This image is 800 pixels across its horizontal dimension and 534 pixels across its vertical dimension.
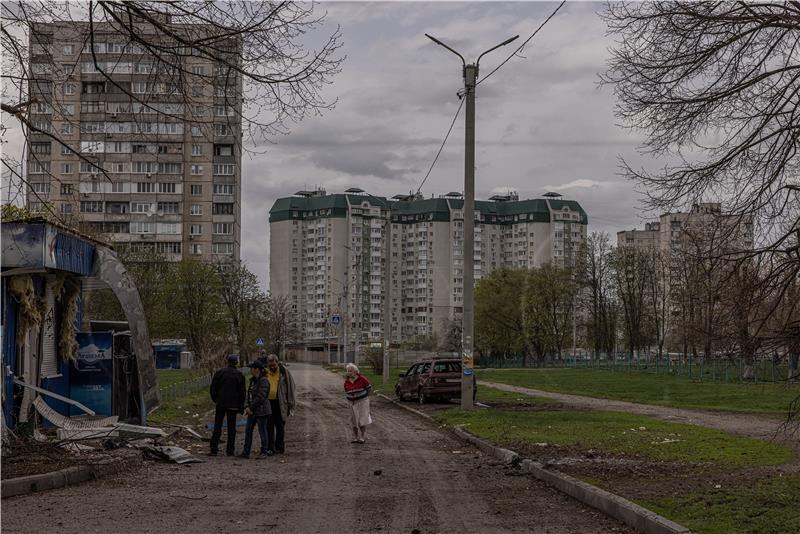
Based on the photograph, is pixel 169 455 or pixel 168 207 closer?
pixel 169 455

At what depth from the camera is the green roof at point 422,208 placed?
15675cm

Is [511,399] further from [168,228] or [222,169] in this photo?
[222,169]

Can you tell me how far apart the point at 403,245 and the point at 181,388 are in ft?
414

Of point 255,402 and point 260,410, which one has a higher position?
point 255,402

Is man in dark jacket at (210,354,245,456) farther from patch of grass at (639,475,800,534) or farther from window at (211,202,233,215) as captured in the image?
window at (211,202,233,215)

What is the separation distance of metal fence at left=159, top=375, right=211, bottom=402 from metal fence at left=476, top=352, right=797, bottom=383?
17.8 metres

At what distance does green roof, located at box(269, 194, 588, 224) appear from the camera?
156750 mm

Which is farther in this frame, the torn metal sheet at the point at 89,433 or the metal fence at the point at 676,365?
the torn metal sheet at the point at 89,433

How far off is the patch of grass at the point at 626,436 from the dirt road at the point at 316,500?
8.22ft

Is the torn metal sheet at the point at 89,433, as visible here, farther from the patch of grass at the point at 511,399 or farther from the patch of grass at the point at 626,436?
the patch of grass at the point at 511,399

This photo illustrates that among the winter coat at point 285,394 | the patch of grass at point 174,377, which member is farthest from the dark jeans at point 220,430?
the patch of grass at point 174,377

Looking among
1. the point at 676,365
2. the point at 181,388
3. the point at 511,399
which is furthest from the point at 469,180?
the point at 676,365

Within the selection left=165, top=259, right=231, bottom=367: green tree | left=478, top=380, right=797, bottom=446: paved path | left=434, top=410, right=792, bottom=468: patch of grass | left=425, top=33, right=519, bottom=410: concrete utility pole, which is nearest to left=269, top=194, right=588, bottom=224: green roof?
left=165, top=259, right=231, bottom=367: green tree

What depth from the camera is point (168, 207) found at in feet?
313
